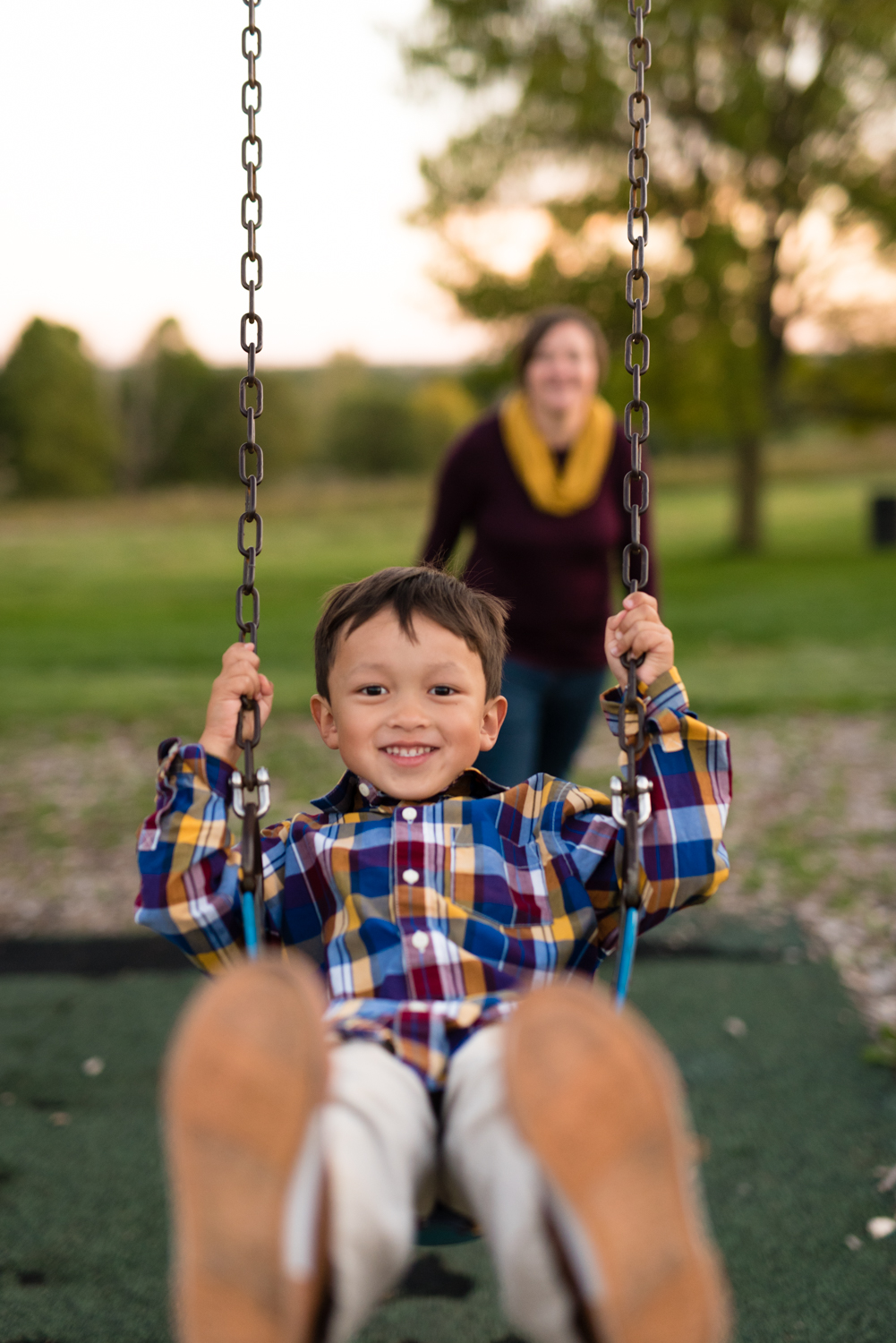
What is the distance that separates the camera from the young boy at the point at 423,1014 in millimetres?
1199

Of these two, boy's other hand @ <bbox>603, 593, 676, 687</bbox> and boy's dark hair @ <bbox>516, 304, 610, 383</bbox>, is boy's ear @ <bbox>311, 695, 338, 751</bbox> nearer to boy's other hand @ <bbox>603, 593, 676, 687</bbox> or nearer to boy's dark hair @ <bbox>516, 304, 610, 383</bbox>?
boy's other hand @ <bbox>603, 593, 676, 687</bbox>

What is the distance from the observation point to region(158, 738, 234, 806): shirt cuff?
1.85 m

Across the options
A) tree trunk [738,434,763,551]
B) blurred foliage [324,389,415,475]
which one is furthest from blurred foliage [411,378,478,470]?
tree trunk [738,434,763,551]

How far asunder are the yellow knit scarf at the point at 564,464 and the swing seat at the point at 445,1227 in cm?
226

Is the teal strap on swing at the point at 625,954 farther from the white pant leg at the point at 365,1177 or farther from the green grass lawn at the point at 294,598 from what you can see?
the green grass lawn at the point at 294,598

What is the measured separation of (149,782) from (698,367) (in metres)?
10.0

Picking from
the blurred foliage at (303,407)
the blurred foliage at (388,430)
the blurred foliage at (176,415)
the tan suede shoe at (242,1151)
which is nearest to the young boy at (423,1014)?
the tan suede shoe at (242,1151)

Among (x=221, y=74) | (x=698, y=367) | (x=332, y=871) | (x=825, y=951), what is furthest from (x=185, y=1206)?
(x=698, y=367)

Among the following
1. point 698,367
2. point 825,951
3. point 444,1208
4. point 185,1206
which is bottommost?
point 825,951

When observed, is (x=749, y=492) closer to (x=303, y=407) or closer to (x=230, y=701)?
(x=230, y=701)

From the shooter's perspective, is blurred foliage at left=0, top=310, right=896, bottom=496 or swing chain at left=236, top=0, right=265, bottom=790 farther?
blurred foliage at left=0, top=310, right=896, bottom=496

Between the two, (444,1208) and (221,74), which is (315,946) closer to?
(444,1208)

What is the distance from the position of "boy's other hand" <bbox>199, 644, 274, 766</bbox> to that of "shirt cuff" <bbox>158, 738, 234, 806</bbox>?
16 mm

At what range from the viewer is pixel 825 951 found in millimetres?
4141
